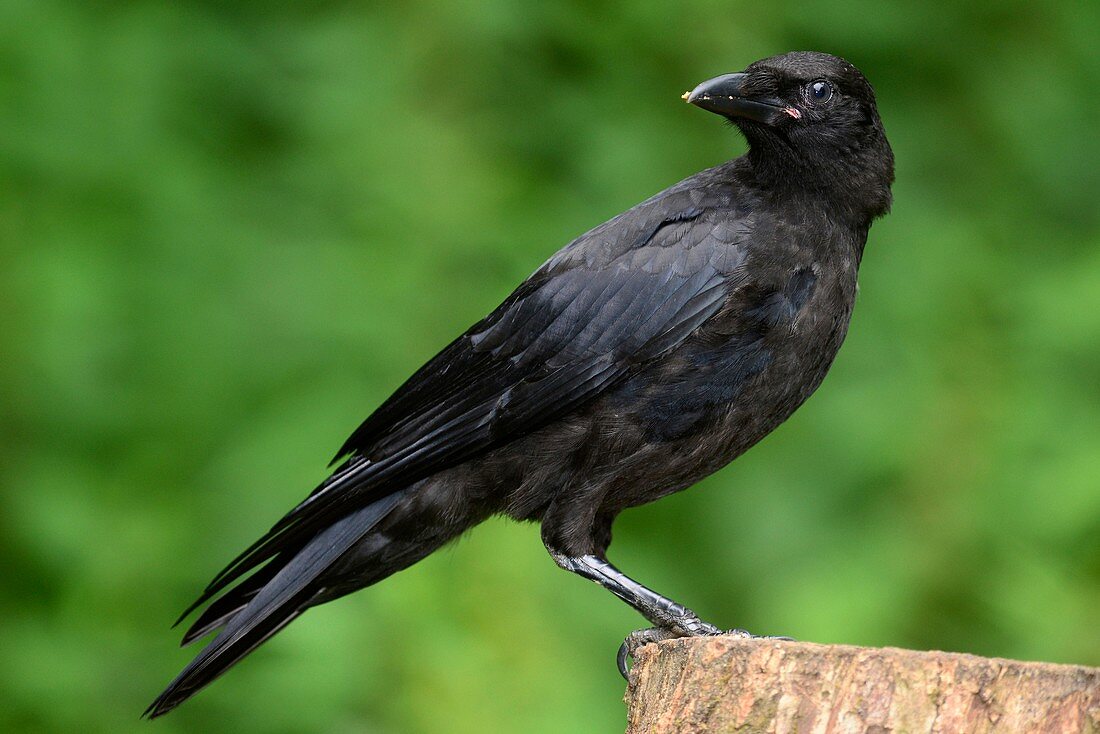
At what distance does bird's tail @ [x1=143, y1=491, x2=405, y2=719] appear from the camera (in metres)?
3.36

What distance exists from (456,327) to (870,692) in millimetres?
1954

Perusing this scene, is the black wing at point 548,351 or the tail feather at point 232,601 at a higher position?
the black wing at point 548,351

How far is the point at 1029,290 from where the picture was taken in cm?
419

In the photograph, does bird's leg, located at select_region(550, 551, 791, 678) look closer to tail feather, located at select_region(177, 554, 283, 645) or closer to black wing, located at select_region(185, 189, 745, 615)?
black wing, located at select_region(185, 189, 745, 615)

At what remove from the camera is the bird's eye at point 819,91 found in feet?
11.9

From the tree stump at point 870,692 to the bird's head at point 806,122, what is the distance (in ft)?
4.53

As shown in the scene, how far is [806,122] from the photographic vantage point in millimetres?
3580

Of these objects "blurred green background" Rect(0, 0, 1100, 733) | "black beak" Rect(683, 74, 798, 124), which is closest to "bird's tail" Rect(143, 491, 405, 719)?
"blurred green background" Rect(0, 0, 1100, 733)

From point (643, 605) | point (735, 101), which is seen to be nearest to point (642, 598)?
point (643, 605)

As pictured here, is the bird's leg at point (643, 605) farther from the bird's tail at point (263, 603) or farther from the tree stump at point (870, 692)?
the tree stump at point (870, 692)

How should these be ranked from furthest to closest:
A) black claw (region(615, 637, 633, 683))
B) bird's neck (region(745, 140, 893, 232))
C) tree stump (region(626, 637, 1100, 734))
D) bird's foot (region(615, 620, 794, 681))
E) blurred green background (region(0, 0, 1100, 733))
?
blurred green background (region(0, 0, 1100, 733)) → black claw (region(615, 637, 633, 683)) → bird's neck (region(745, 140, 893, 232)) → bird's foot (region(615, 620, 794, 681)) → tree stump (region(626, 637, 1100, 734))

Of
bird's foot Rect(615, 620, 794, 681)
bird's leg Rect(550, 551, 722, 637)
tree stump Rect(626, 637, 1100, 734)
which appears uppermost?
bird's leg Rect(550, 551, 722, 637)

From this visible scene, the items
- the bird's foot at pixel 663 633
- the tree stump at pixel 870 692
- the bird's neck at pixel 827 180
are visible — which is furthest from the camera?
the bird's neck at pixel 827 180

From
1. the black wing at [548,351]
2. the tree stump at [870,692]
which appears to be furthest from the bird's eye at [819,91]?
the tree stump at [870,692]
